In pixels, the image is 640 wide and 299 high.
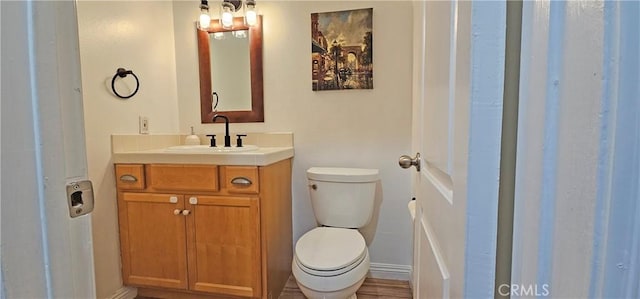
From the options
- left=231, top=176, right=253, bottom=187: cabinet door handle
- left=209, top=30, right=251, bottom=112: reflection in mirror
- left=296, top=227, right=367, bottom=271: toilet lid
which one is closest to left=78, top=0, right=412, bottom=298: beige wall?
left=209, top=30, right=251, bottom=112: reflection in mirror

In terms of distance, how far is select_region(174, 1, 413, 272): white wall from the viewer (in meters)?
1.84

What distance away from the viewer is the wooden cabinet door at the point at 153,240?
158 cm

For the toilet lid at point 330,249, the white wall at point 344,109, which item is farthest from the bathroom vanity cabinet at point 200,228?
the white wall at point 344,109

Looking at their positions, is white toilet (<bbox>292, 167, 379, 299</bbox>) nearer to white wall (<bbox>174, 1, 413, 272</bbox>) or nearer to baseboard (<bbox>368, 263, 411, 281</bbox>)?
white wall (<bbox>174, 1, 413, 272</bbox>)

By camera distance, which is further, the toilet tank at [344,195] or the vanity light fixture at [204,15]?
the vanity light fixture at [204,15]

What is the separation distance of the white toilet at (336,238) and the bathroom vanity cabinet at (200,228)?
25 cm

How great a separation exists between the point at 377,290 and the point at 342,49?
1.48m

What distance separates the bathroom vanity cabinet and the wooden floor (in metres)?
0.19

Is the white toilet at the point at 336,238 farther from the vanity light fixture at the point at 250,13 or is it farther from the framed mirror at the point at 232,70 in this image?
the vanity light fixture at the point at 250,13

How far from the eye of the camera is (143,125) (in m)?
1.82

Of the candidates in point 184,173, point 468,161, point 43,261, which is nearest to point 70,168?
point 43,261

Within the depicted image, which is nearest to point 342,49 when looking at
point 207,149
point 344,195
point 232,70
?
point 232,70

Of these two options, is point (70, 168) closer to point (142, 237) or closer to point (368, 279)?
point (142, 237)

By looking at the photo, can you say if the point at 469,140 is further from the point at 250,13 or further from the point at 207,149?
the point at 250,13
